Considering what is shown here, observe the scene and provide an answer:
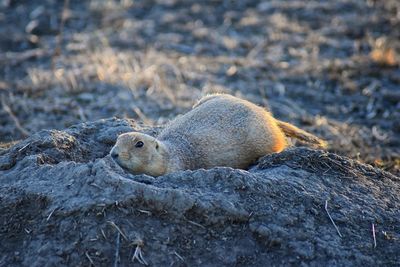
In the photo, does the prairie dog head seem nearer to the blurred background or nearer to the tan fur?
the tan fur

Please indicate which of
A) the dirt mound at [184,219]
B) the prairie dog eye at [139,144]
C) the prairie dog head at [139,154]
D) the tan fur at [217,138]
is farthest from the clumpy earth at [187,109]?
the tan fur at [217,138]

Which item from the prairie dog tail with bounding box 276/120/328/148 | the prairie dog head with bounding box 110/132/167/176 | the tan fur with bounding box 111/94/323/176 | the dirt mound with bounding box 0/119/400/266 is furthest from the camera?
the prairie dog tail with bounding box 276/120/328/148

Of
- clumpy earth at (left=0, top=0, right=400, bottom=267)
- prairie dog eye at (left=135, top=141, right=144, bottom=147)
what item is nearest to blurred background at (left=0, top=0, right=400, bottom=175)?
clumpy earth at (left=0, top=0, right=400, bottom=267)

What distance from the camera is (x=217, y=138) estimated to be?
5637 mm

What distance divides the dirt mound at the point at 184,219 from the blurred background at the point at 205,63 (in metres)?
1.18

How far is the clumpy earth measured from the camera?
4.14 m

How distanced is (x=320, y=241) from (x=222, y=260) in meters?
0.67

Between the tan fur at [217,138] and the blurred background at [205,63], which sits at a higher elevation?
the tan fur at [217,138]

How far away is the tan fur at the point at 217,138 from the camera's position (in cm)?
544

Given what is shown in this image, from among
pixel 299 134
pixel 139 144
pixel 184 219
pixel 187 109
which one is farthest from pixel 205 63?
pixel 184 219

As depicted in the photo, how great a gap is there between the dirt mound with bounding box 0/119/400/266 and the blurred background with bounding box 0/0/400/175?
1178mm

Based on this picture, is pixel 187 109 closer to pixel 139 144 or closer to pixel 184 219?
pixel 139 144

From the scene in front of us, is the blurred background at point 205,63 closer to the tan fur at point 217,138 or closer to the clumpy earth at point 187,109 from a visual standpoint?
the clumpy earth at point 187,109

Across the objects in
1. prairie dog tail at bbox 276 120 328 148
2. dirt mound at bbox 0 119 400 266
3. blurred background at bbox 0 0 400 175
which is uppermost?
dirt mound at bbox 0 119 400 266
